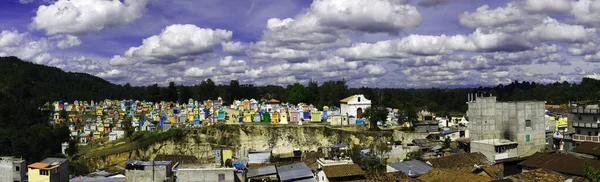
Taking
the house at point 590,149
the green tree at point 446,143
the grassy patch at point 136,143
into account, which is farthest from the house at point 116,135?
the house at point 590,149

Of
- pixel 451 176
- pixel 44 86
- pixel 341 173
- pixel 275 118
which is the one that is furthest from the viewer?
pixel 44 86

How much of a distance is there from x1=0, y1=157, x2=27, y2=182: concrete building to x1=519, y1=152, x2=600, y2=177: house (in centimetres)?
2279

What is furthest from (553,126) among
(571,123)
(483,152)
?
(483,152)

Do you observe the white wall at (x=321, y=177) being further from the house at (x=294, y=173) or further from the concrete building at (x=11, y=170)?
the concrete building at (x=11, y=170)

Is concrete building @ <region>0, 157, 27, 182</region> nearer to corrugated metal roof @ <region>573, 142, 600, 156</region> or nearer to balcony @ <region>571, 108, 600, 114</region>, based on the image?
corrugated metal roof @ <region>573, 142, 600, 156</region>

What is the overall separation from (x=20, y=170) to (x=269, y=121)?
27.3 meters

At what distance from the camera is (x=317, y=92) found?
63531 millimetres

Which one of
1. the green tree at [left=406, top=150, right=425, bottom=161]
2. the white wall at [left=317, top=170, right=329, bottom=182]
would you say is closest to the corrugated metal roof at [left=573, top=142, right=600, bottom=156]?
the green tree at [left=406, top=150, right=425, bottom=161]

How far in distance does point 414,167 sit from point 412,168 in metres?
0.30

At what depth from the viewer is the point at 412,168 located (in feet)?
77.9

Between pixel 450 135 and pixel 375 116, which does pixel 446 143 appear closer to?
pixel 450 135

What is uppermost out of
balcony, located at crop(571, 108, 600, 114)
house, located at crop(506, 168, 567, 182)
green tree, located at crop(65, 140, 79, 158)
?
balcony, located at crop(571, 108, 600, 114)

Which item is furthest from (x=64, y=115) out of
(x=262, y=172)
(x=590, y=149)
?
(x=590, y=149)

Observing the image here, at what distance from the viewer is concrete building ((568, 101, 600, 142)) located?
2789 cm
